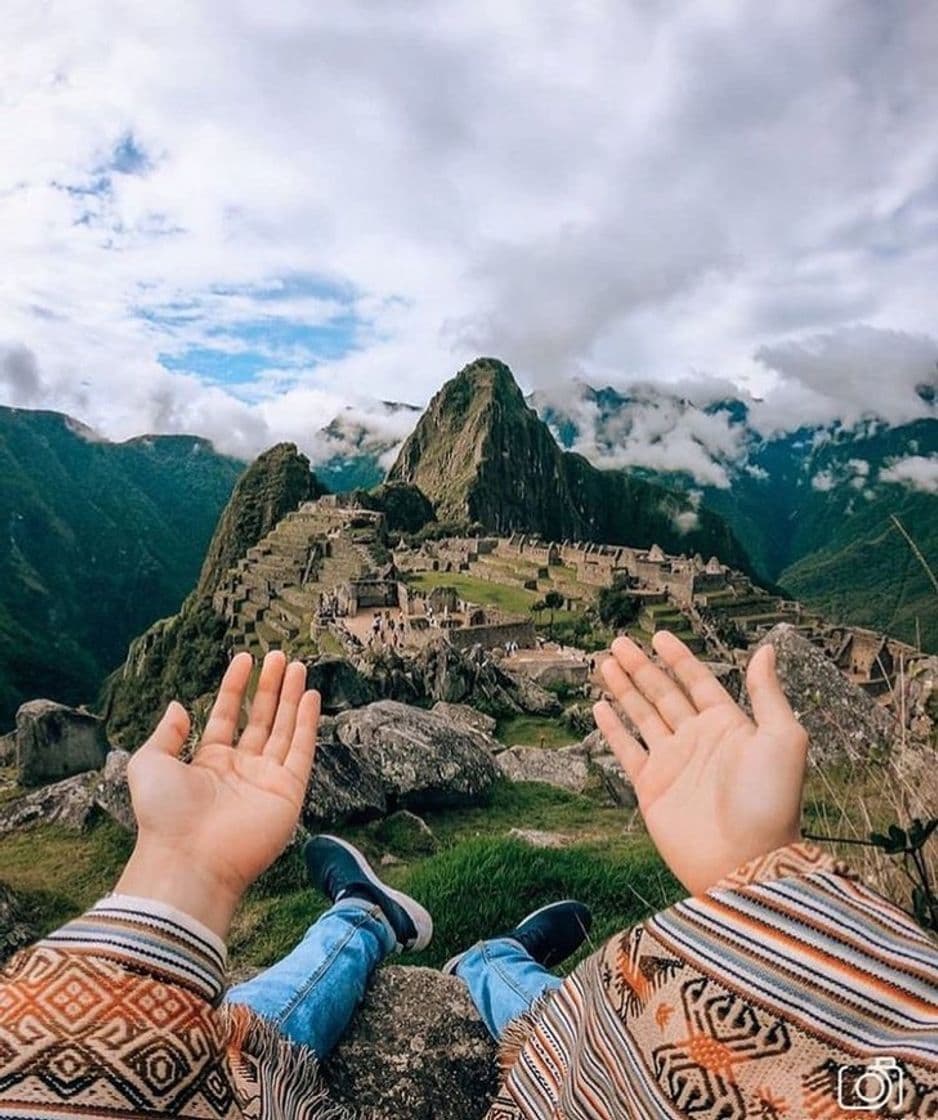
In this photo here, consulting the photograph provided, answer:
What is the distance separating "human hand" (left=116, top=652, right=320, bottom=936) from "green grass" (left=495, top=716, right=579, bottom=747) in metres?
7.61

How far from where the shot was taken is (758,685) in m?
1.72

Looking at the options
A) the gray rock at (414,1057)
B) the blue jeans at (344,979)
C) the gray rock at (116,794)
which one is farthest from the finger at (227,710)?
the gray rock at (116,794)

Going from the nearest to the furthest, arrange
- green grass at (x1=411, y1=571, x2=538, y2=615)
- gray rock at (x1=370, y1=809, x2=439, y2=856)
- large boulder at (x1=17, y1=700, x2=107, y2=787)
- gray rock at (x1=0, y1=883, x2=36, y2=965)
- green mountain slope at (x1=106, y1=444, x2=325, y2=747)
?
gray rock at (x1=0, y1=883, x2=36, y2=965) → gray rock at (x1=370, y1=809, x2=439, y2=856) → large boulder at (x1=17, y1=700, x2=107, y2=787) → green grass at (x1=411, y1=571, x2=538, y2=615) → green mountain slope at (x1=106, y1=444, x2=325, y2=747)

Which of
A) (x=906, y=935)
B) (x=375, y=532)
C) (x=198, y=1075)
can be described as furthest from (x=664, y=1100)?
(x=375, y=532)

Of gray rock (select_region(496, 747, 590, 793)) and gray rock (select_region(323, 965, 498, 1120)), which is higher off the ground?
gray rock (select_region(323, 965, 498, 1120))

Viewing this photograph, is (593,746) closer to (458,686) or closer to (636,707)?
(458,686)

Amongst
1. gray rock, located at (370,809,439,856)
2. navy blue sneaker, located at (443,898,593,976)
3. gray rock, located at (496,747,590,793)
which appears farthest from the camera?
gray rock, located at (496,747,590,793)

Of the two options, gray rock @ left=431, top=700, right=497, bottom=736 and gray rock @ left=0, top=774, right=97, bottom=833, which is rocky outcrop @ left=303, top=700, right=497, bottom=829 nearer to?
gray rock @ left=0, top=774, right=97, bottom=833

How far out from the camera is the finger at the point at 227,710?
6.84ft

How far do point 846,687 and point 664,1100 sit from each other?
597cm

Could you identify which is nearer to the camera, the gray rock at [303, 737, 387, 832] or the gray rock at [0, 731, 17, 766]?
the gray rock at [303, 737, 387, 832]

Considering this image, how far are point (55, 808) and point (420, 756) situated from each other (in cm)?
275

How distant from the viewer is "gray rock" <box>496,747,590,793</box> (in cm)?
720

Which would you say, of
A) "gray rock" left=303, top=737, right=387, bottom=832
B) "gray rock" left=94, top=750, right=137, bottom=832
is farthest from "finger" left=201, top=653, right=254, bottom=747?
"gray rock" left=94, top=750, right=137, bottom=832
